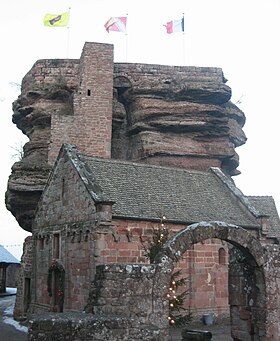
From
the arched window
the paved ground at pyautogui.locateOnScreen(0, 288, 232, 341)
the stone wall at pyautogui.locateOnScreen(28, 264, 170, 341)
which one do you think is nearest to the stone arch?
the stone wall at pyautogui.locateOnScreen(28, 264, 170, 341)

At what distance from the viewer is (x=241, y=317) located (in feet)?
39.6

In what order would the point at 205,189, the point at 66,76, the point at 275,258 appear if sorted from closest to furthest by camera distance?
1. the point at 275,258
2. the point at 205,189
3. the point at 66,76

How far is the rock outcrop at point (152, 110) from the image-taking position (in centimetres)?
3131

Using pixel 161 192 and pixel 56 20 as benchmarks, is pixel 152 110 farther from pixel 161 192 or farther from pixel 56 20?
pixel 161 192

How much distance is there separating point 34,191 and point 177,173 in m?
8.70

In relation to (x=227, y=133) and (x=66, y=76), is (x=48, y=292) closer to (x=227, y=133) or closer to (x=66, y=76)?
(x=66, y=76)

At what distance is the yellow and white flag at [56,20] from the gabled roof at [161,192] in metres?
14.4

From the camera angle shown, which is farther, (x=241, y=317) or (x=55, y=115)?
(x=55, y=115)

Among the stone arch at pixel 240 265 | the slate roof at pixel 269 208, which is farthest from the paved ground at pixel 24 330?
the slate roof at pixel 269 208

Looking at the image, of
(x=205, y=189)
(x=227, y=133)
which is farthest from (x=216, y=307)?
(x=227, y=133)

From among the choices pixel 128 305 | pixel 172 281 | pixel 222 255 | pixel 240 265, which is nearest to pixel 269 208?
pixel 222 255

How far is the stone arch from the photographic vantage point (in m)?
11.0

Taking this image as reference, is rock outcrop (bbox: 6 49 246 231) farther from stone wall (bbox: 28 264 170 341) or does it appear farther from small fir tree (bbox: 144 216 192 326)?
stone wall (bbox: 28 264 170 341)

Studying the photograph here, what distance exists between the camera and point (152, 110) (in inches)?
1283
